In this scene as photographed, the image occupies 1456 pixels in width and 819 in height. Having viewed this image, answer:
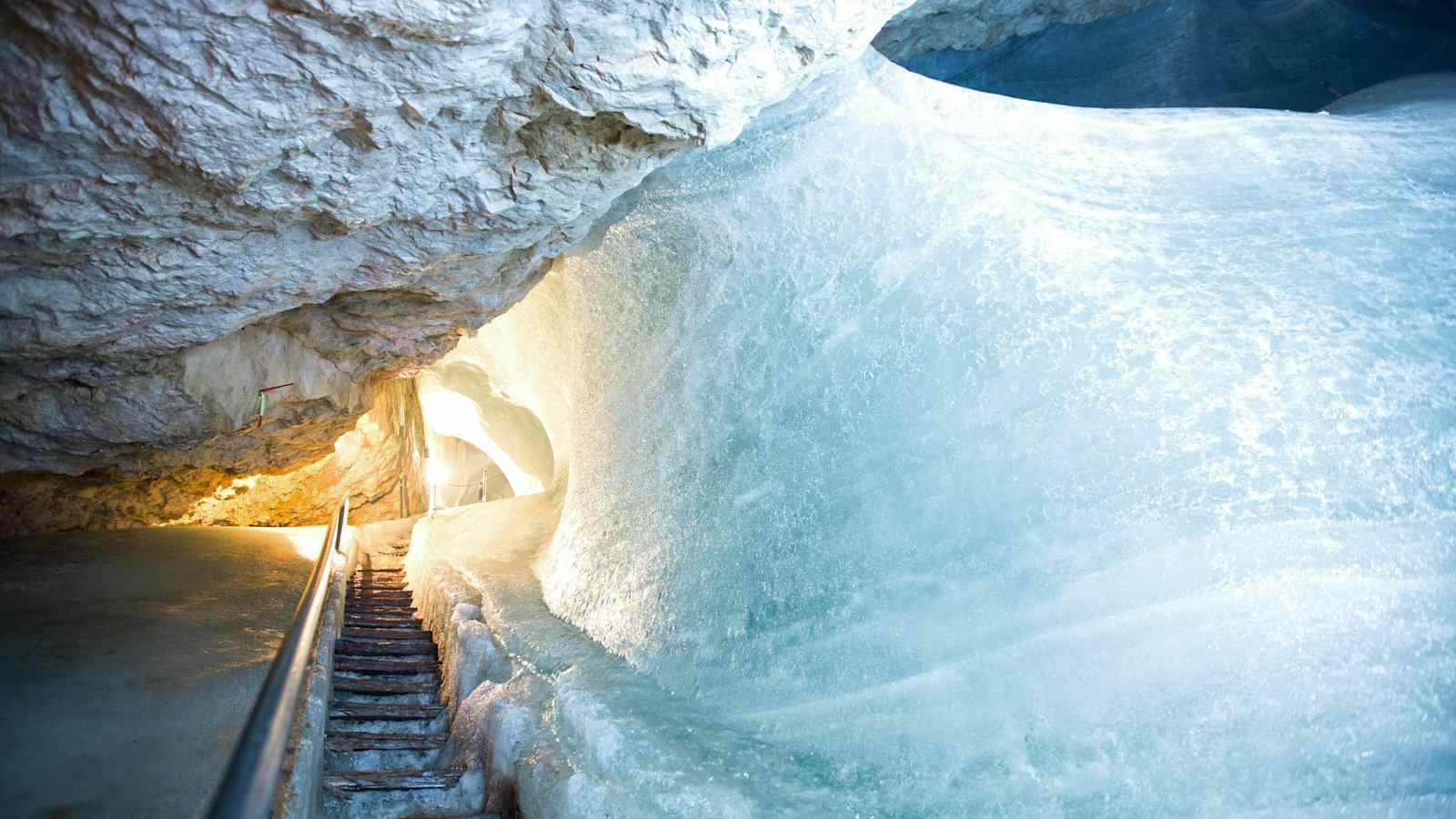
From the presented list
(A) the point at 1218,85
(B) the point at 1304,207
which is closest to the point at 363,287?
(B) the point at 1304,207

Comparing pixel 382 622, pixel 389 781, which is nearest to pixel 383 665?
pixel 382 622

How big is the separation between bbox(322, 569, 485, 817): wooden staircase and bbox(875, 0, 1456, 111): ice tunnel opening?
5.65 m

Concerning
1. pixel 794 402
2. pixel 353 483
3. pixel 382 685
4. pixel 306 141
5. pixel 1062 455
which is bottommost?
pixel 382 685

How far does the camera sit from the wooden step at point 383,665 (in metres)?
4.76

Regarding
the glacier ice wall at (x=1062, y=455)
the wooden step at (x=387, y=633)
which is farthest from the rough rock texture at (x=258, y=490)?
the glacier ice wall at (x=1062, y=455)

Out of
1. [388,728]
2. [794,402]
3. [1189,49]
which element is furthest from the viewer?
[1189,49]

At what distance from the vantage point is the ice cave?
2594 millimetres

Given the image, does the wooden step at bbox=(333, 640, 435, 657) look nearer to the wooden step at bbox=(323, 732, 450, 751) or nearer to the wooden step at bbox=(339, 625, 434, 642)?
the wooden step at bbox=(339, 625, 434, 642)

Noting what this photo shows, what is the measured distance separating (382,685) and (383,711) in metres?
0.34

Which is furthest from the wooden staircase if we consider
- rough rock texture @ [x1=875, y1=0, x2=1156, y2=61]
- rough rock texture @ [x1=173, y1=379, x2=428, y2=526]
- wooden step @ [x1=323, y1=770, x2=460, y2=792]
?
rough rock texture @ [x1=875, y1=0, x2=1156, y2=61]

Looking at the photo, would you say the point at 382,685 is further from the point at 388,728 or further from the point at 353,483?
the point at 353,483

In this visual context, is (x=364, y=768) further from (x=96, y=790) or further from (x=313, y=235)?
(x=313, y=235)

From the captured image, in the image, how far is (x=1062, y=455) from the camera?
3.04 m

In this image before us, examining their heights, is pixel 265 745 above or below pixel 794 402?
below
